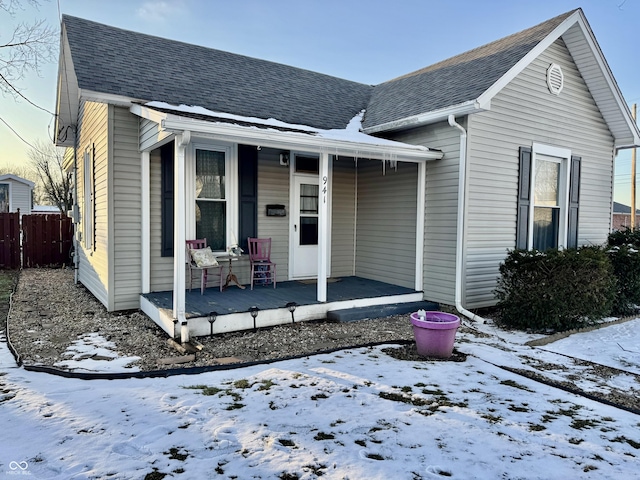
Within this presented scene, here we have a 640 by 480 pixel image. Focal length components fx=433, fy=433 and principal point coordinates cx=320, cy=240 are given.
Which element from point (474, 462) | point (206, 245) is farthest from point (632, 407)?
point (206, 245)

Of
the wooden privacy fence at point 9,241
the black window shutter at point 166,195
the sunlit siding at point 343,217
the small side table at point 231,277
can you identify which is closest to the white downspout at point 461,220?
the sunlit siding at point 343,217

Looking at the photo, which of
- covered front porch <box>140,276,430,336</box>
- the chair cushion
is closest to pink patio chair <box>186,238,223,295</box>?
the chair cushion

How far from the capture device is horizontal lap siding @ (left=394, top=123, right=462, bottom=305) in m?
6.32

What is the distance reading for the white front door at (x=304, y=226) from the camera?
7.41 m

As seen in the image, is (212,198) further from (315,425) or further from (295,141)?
(315,425)

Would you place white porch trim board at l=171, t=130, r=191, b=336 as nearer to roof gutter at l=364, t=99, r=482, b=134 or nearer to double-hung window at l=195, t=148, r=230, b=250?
double-hung window at l=195, t=148, r=230, b=250

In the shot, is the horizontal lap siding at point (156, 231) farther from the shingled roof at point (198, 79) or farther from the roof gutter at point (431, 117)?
the roof gutter at point (431, 117)

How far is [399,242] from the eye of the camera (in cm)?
723

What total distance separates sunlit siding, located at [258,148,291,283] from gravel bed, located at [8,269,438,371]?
192cm

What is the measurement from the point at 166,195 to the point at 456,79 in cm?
492

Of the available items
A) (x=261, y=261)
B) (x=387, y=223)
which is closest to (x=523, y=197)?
(x=387, y=223)

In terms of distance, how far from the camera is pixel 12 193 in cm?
2191

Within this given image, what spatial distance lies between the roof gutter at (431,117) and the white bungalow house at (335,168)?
0.02 meters

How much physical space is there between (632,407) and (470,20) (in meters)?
9.62
